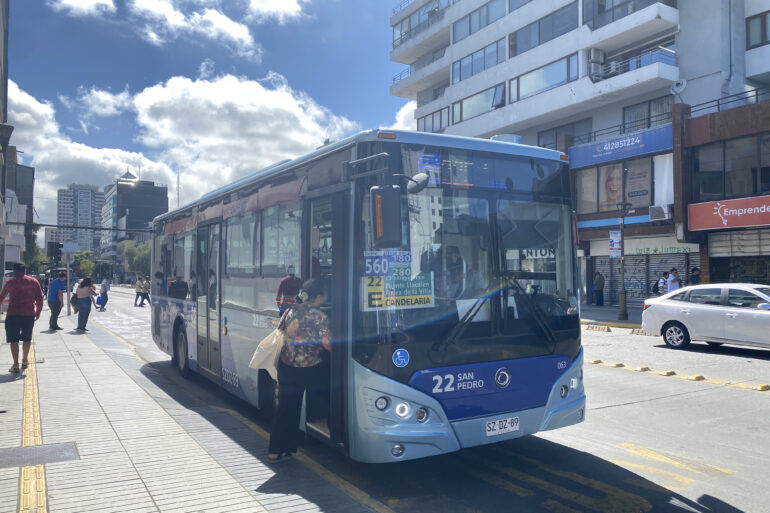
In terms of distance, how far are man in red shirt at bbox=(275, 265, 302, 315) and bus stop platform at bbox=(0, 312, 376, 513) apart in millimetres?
1466

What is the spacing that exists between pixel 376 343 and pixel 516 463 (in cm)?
205

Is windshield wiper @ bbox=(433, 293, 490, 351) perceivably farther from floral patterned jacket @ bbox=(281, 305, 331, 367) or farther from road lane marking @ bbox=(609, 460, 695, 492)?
road lane marking @ bbox=(609, 460, 695, 492)

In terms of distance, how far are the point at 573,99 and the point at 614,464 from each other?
28400 mm

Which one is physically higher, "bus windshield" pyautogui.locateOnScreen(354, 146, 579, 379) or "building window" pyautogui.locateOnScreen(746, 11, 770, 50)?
"building window" pyautogui.locateOnScreen(746, 11, 770, 50)

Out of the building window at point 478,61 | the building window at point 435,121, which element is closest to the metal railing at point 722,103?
the building window at point 478,61

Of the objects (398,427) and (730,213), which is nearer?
(398,427)

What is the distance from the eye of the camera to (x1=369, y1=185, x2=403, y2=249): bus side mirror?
4.62 meters

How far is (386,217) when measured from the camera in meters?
4.64

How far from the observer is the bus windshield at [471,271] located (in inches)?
196

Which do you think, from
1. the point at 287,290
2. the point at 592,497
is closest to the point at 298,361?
the point at 287,290

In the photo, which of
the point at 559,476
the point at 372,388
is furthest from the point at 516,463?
the point at 372,388

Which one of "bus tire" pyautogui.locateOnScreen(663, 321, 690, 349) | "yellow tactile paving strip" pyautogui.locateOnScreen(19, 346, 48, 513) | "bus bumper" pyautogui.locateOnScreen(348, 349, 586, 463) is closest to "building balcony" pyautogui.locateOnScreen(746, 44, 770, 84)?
"bus tire" pyautogui.locateOnScreen(663, 321, 690, 349)

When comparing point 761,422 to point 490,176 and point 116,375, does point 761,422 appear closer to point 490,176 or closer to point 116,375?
point 490,176

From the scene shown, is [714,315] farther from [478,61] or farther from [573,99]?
[478,61]
